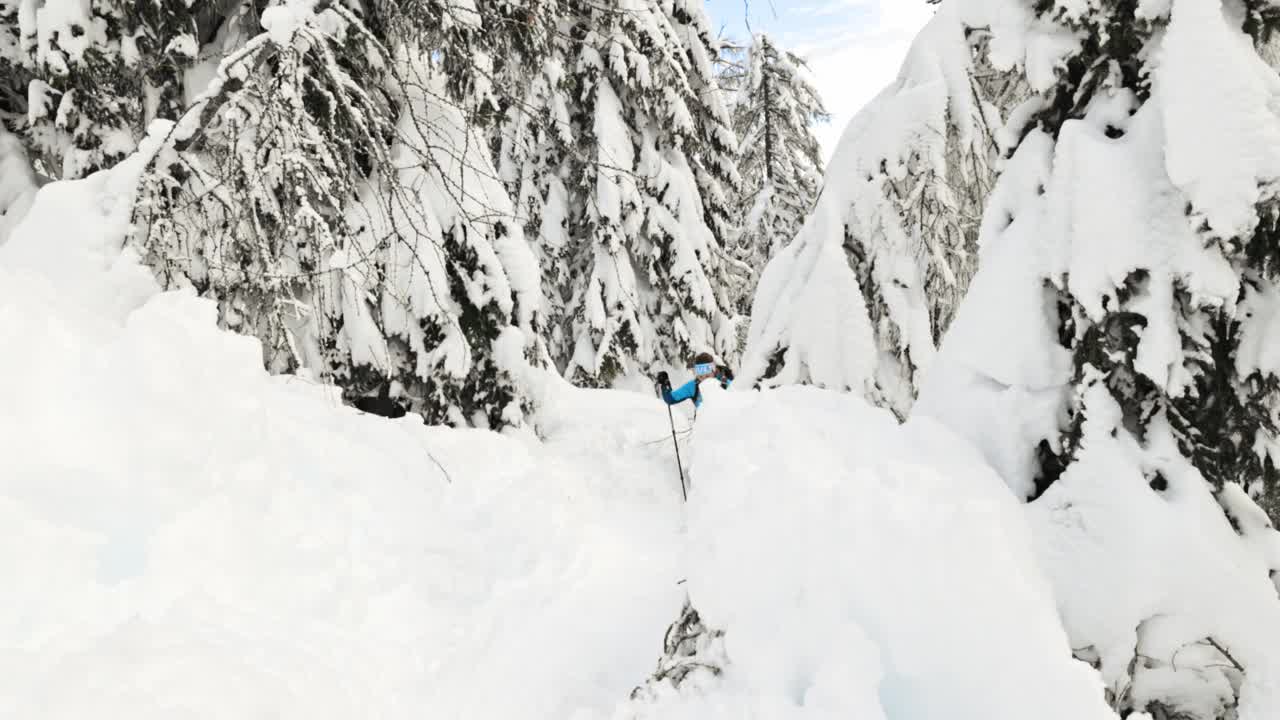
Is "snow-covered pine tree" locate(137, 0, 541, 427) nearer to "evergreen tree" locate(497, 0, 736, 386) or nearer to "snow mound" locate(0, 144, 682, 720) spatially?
"snow mound" locate(0, 144, 682, 720)

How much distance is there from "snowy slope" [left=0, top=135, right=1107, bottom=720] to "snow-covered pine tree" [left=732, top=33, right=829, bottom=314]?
14841 mm

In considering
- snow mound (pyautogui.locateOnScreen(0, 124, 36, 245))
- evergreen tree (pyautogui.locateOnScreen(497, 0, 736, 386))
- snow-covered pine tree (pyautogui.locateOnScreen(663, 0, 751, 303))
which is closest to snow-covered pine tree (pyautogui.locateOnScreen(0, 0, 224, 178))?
snow mound (pyautogui.locateOnScreen(0, 124, 36, 245))

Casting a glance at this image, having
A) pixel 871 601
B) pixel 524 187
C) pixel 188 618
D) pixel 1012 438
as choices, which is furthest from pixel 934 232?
pixel 524 187

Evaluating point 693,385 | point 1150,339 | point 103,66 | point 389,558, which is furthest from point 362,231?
point 1150,339

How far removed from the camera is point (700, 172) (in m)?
12.9

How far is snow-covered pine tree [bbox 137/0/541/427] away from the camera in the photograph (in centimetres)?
318

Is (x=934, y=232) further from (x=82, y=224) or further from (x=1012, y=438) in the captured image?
(x=82, y=224)

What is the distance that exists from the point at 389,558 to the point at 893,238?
3.20 meters

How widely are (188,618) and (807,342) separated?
10.9 ft

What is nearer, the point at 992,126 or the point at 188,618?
the point at 188,618

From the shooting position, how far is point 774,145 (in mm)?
18203

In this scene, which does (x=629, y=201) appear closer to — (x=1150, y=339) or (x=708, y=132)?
(x=708, y=132)

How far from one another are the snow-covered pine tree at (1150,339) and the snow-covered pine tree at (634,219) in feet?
26.7

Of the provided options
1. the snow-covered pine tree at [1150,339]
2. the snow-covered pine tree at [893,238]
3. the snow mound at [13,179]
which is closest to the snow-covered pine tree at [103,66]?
the snow mound at [13,179]
